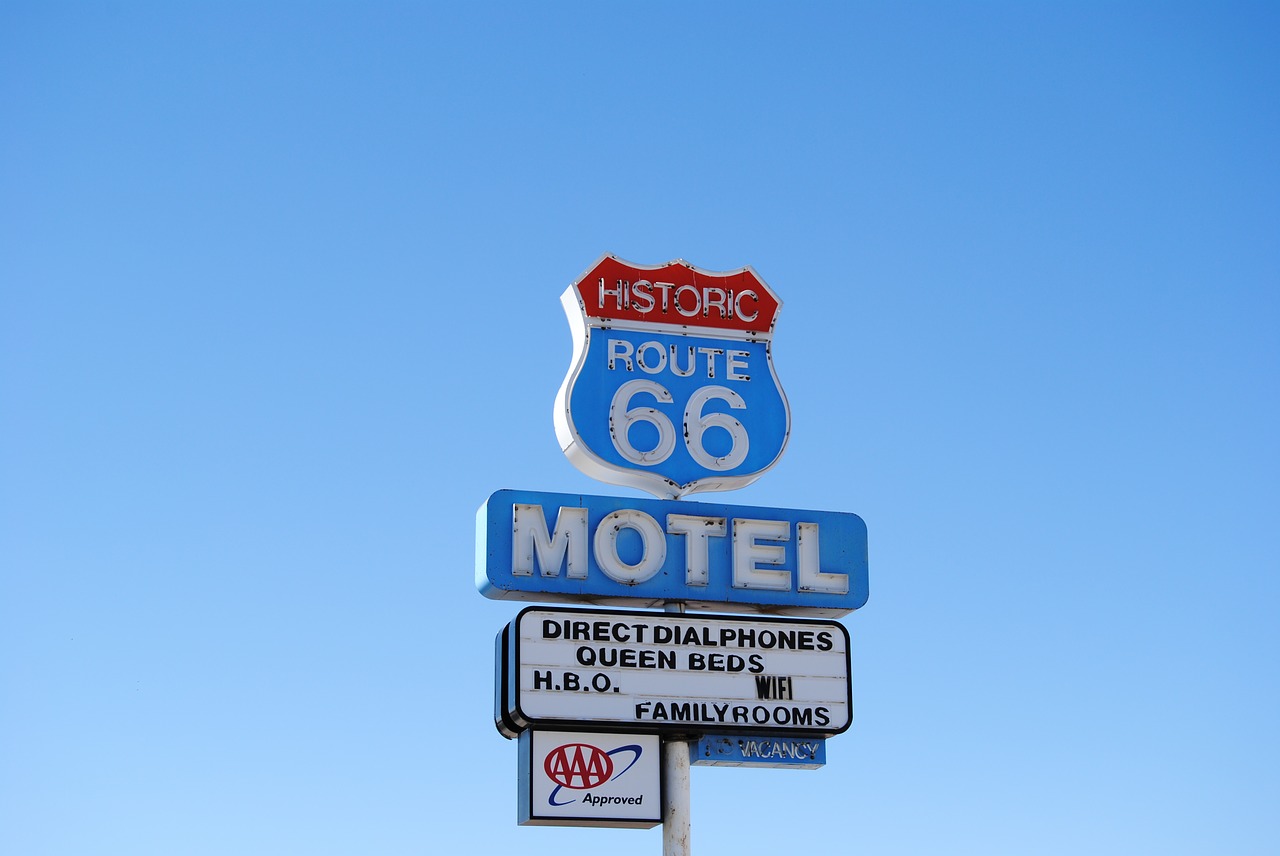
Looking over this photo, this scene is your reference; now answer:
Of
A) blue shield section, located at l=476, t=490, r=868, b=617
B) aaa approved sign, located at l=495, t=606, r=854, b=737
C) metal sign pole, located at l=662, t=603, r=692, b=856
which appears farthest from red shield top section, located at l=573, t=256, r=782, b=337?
metal sign pole, located at l=662, t=603, r=692, b=856

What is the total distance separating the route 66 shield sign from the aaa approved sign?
1.53 m

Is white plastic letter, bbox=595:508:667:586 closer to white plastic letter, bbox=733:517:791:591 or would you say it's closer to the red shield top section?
white plastic letter, bbox=733:517:791:591

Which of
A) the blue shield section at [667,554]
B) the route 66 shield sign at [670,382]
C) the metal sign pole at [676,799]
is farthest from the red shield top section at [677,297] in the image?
the metal sign pole at [676,799]

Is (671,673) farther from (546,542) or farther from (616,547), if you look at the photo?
(546,542)

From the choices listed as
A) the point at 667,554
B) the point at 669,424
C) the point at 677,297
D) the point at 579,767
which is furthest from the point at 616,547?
the point at 677,297

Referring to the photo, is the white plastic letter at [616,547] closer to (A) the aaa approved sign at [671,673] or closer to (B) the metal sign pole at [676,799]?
(A) the aaa approved sign at [671,673]

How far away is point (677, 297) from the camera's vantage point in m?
21.0

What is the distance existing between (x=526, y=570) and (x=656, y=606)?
1.39 m

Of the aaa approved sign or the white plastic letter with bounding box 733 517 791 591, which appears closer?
the aaa approved sign

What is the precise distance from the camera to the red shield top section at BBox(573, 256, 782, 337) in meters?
20.8

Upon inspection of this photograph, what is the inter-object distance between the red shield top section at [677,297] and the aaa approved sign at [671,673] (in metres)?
3.00

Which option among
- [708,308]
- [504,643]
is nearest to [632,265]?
[708,308]

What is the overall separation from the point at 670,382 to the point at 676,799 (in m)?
4.01

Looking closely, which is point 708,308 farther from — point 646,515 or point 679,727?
point 679,727
